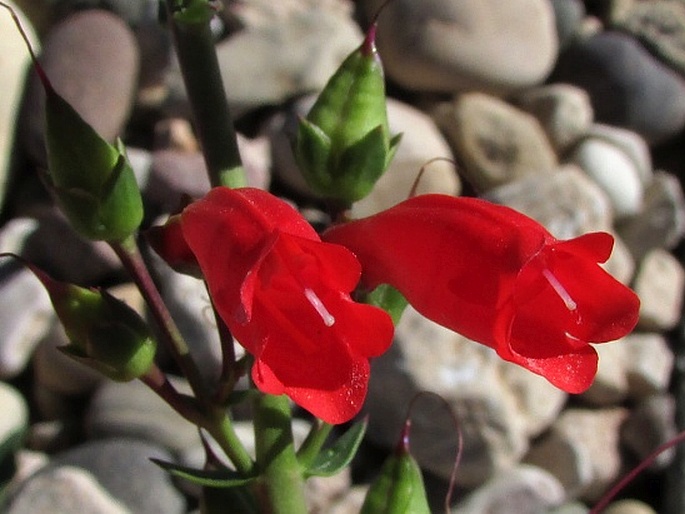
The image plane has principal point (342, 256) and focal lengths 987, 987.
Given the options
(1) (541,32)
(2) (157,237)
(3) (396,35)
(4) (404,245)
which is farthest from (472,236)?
(1) (541,32)

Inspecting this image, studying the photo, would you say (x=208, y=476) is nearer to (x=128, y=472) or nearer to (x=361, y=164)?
(x=361, y=164)

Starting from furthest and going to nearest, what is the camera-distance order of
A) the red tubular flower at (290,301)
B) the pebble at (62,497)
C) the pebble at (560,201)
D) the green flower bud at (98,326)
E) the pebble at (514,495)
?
1. the pebble at (560,201)
2. the pebble at (514,495)
3. the pebble at (62,497)
4. the green flower bud at (98,326)
5. the red tubular flower at (290,301)

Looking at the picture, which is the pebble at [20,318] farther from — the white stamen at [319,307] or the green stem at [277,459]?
the white stamen at [319,307]

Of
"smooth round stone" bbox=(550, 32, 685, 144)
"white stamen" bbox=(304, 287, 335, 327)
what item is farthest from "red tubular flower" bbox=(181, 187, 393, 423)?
"smooth round stone" bbox=(550, 32, 685, 144)

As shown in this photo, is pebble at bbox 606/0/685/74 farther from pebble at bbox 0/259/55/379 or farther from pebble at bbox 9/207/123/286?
pebble at bbox 0/259/55/379

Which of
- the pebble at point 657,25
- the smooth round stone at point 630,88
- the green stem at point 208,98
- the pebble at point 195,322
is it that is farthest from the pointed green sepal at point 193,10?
the pebble at point 657,25

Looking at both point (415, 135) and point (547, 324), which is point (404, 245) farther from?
Answer: point (415, 135)
